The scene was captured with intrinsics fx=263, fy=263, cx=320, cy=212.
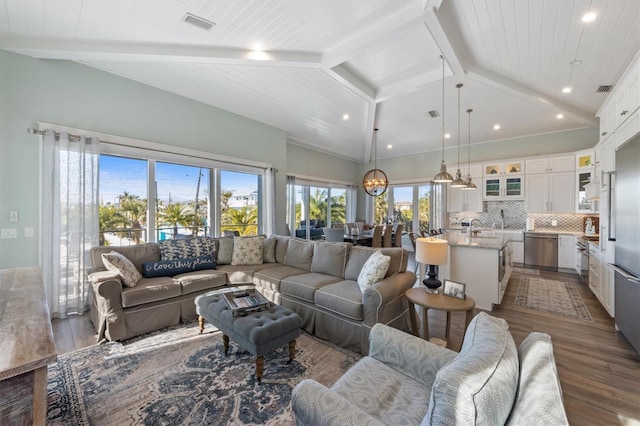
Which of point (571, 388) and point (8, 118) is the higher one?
point (8, 118)

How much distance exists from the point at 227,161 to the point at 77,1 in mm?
2939

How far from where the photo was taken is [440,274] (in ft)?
13.3

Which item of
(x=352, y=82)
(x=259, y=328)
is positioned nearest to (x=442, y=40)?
(x=352, y=82)

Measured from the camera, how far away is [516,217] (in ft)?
22.2

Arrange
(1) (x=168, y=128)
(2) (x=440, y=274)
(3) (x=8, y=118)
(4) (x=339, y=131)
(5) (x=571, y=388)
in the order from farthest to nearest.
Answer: (4) (x=339, y=131) → (1) (x=168, y=128) → (2) (x=440, y=274) → (3) (x=8, y=118) → (5) (x=571, y=388)

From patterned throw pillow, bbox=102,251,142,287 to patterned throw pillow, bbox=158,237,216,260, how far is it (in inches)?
24.2

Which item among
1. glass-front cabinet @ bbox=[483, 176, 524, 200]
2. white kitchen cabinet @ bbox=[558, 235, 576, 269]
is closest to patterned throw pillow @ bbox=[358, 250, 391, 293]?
white kitchen cabinet @ bbox=[558, 235, 576, 269]

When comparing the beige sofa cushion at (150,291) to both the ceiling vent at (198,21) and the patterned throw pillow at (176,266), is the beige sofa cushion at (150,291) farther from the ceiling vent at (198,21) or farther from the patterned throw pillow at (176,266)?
the ceiling vent at (198,21)

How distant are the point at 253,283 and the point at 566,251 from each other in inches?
260

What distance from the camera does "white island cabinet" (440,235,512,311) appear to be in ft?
11.8

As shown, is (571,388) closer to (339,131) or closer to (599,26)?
(599,26)

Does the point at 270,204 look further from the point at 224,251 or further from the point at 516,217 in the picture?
the point at 516,217

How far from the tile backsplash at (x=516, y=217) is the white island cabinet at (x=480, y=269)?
381 cm

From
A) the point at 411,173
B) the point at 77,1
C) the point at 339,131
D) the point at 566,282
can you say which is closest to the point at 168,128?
the point at 77,1
